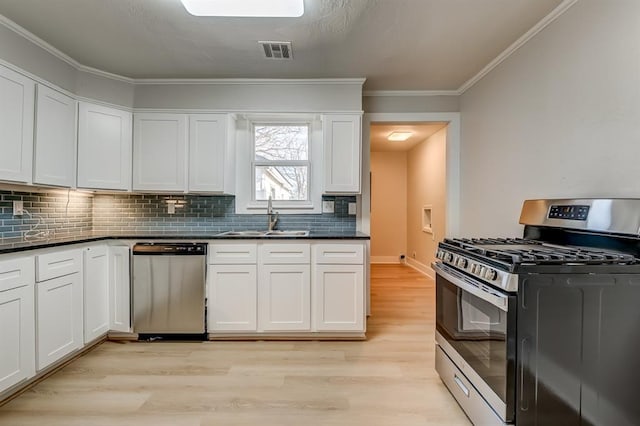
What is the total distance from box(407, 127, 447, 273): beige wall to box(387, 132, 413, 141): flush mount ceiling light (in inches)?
16.6

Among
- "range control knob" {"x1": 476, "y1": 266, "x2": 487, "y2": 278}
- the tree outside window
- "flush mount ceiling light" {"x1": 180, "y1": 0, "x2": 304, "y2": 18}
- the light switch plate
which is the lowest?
"range control knob" {"x1": 476, "y1": 266, "x2": 487, "y2": 278}

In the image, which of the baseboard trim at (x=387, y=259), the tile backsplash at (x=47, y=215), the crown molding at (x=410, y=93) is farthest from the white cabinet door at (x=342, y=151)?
the baseboard trim at (x=387, y=259)

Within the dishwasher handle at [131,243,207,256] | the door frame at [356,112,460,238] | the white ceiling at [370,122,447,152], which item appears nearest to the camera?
the dishwasher handle at [131,243,207,256]

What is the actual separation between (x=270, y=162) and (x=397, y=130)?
90.1 inches

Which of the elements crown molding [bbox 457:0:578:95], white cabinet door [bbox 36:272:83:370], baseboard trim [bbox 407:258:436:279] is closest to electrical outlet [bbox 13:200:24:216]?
white cabinet door [bbox 36:272:83:370]

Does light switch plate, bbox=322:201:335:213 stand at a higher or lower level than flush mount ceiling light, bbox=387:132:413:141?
lower

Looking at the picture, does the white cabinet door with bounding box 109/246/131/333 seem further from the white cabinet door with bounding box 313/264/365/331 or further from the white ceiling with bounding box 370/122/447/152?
Result: the white ceiling with bounding box 370/122/447/152

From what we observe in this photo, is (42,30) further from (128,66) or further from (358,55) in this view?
(358,55)

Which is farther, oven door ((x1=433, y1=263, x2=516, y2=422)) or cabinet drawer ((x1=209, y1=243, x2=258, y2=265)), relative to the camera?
cabinet drawer ((x1=209, y1=243, x2=258, y2=265))

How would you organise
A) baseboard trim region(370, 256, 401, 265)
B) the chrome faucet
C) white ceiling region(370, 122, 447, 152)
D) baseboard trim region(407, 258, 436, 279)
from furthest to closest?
baseboard trim region(370, 256, 401, 265)
baseboard trim region(407, 258, 436, 279)
white ceiling region(370, 122, 447, 152)
the chrome faucet

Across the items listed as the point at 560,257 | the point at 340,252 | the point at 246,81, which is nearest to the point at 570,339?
the point at 560,257

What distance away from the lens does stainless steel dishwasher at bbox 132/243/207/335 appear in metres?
2.87

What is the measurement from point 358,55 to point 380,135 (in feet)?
8.81

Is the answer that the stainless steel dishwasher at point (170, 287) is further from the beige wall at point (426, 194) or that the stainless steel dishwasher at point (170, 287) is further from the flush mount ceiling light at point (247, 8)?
the beige wall at point (426, 194)
